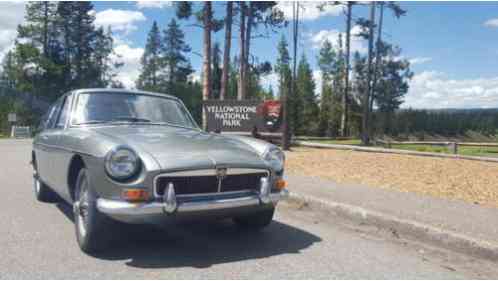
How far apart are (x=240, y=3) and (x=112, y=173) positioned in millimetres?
20525

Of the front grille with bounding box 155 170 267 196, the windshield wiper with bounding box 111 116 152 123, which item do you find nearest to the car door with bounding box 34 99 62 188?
the windshield wiper with bounding box 111 116 152 123

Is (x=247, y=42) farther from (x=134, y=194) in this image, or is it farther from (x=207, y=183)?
(x=134, y=194)

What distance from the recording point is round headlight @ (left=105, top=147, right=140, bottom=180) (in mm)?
3689

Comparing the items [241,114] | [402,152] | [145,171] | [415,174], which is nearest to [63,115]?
[145,171]

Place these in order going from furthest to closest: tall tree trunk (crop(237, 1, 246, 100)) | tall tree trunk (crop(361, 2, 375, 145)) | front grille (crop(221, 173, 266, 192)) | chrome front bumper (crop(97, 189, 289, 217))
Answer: tall tree trunk (crop(361, 2, 375, 145))
tall tree trunk (crop(237, 1, 246, 100))
front grille (crop(221, 173, 266, 192))
chrome front bumper (crop(97, 189, 289, 217))

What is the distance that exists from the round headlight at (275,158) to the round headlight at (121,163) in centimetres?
140

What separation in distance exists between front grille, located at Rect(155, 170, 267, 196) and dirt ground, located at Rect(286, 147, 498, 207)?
443cm

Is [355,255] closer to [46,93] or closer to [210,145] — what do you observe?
[210,145]

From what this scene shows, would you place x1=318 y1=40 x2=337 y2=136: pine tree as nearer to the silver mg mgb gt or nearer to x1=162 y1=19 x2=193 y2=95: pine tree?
x1=162 y1=19 x2=193 y2=95: pine tree

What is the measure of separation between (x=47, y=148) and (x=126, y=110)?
3.77 ft

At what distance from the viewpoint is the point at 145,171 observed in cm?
365

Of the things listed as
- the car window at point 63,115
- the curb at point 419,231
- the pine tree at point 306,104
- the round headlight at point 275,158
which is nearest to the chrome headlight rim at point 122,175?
the round headlight at point 275,158

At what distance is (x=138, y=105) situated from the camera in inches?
215

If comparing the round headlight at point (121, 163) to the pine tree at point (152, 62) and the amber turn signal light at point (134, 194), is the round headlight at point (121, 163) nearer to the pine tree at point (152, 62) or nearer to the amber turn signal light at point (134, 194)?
the amber turn signal light at point (134, 194)
